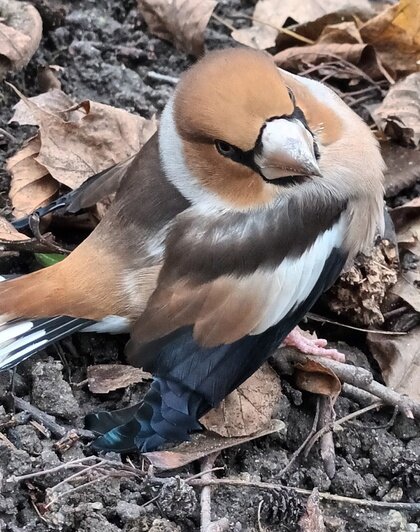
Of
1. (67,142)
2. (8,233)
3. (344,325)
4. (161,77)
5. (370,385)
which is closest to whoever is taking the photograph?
(370,385)

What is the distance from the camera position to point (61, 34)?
372 cm

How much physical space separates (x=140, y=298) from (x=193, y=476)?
1.69 ft

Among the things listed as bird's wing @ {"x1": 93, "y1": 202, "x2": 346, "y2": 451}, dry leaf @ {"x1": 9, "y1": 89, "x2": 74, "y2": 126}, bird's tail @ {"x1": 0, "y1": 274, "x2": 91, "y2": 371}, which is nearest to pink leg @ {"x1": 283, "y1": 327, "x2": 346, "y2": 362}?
bird's wing @ {"x1": 93, "y1": 202, "x2": 346, "y2": 451}

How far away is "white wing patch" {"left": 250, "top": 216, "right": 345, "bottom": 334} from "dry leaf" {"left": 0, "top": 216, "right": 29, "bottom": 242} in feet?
2.69

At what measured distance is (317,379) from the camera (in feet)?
9.16

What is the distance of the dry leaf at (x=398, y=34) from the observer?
3799 mm

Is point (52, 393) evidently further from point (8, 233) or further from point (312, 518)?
point (312, 518)

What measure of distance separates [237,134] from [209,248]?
1.12ft

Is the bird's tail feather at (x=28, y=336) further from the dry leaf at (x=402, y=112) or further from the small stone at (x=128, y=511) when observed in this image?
the dry leaf at (x=402, y=112)

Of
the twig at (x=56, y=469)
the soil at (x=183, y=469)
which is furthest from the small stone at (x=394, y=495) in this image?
the twig at (x=56, y=469)

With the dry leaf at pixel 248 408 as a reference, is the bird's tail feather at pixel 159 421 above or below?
above

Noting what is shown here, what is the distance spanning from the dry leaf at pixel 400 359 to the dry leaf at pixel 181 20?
1541 mm

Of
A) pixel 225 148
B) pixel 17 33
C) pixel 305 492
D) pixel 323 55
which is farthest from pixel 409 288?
pixel 17 33

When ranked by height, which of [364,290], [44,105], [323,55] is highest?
[323,55]
